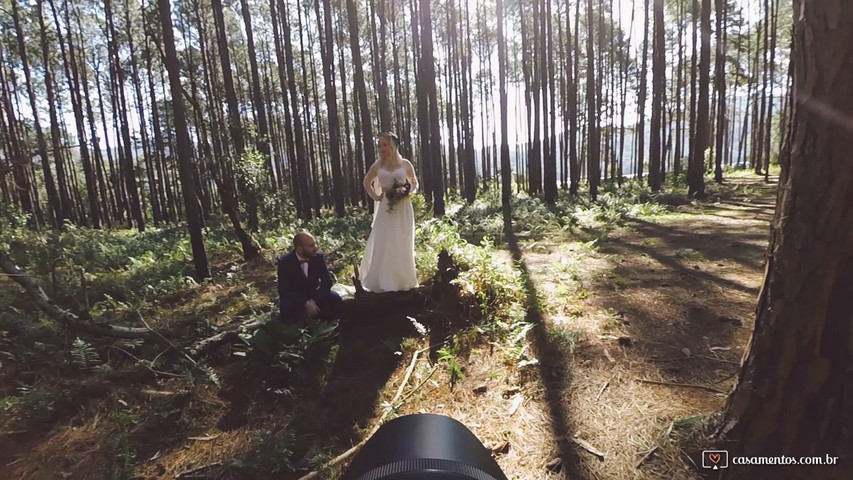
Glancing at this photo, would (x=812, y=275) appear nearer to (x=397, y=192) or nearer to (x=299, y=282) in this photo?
(x=397, y=192)

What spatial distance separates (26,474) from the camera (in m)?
3.09

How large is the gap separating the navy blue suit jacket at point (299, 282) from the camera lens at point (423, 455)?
3736 millimetres

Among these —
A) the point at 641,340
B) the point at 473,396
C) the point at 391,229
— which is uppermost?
the point at 391,229

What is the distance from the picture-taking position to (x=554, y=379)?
136 inches

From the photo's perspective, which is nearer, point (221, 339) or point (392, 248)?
point (221, 339)

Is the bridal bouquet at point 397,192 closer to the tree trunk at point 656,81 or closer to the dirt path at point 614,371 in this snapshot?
the dirt path at point 614,371

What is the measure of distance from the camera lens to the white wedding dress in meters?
4.08

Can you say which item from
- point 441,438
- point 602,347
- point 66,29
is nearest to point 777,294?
point 441,438

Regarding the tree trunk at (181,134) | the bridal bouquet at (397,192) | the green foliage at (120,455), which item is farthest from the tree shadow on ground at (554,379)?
the tree trunk at (181,134)

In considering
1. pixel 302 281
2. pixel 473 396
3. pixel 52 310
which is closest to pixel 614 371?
pixel 473 396

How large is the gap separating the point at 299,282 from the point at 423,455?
4059mm

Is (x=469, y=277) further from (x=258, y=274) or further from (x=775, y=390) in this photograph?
(x=258, y=274)

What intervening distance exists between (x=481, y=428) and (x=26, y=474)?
140 inches

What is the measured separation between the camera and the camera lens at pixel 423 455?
96 cm
